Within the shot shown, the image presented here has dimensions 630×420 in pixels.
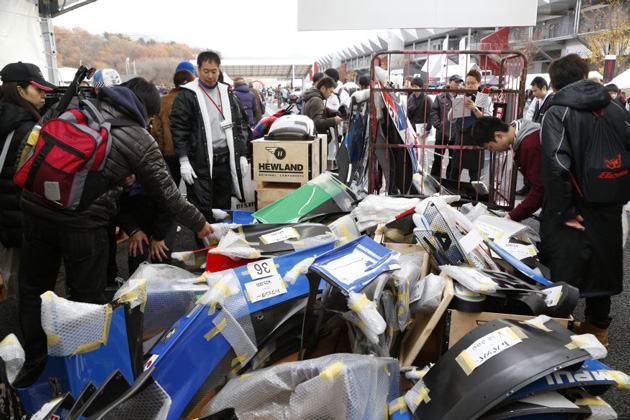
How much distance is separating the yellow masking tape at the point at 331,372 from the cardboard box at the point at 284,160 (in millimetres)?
3017

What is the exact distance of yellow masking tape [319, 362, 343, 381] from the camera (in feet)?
5.33

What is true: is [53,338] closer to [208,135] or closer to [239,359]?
[239,359]

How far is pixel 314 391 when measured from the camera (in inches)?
65.3

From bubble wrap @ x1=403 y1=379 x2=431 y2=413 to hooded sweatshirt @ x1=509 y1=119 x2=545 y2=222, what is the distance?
1808mm

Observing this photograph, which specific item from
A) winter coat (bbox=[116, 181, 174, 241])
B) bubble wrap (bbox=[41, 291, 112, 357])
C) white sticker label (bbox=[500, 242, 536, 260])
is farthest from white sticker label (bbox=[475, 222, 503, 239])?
bubble wrap (bbox=[41, 291, 112, 357])

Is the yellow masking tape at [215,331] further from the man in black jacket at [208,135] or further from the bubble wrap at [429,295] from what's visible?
the man in black jacket at [208,135]

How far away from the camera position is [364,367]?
1.74 m

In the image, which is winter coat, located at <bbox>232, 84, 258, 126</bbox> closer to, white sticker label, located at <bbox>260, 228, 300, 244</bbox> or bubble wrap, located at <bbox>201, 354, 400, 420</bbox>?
white sticker label, located at <bbox>260, 228, 300, 244</bbox>

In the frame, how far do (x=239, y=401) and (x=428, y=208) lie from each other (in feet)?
4.45

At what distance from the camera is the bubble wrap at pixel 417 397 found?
1731 mm

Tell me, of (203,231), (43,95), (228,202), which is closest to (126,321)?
(203,231)

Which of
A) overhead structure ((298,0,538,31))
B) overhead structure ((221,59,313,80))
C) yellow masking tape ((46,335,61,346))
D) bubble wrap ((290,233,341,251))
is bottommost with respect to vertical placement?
bubble wrap ((290,233,341,251))

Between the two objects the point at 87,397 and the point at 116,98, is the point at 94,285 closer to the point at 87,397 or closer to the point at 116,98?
the point at 116,98

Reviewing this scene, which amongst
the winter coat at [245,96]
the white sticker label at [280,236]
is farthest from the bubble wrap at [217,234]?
the winter coat at [245,96]
